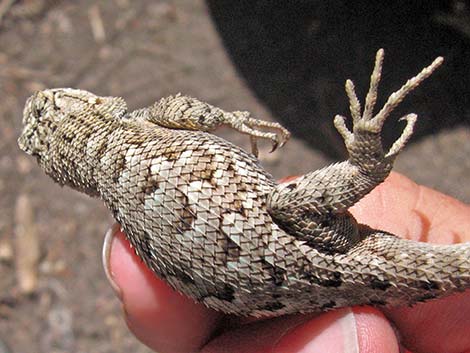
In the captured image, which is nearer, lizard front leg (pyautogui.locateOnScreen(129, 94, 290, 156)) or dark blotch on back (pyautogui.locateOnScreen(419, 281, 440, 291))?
dark blotch on back (pyautogui.locateOnScreen(419, 281, 440, 291))

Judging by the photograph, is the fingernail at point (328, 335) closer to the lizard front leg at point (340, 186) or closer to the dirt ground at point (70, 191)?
the lizard front leg at point (340, 186)

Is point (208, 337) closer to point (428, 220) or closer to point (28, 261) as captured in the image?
point (428, 220)

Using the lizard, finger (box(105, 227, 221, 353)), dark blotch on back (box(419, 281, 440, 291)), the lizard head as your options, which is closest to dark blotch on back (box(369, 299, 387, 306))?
the lizard

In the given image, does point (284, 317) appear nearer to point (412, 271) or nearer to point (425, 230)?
point (412, 271)

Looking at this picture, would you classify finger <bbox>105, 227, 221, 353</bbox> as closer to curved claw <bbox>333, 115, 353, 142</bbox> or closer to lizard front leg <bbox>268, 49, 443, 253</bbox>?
Result: lizard front leg <bbox>268, 49, 443, 253</bbox>

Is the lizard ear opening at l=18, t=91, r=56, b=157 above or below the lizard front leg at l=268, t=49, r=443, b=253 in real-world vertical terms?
below

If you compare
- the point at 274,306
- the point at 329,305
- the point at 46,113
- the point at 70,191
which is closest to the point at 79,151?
the point at 46,113

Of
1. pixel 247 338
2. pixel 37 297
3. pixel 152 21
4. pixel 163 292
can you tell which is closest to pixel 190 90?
pixel 152 21
